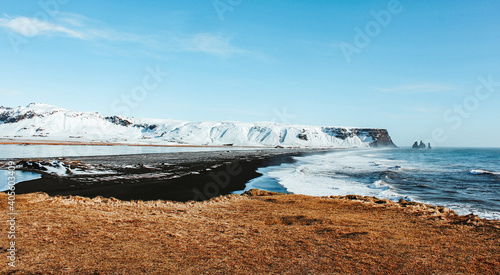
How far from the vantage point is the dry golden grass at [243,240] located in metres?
6.76

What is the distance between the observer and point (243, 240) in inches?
344

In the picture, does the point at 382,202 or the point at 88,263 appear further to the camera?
the point at 382,202

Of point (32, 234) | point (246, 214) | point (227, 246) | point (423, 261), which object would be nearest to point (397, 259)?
point (423, 261)

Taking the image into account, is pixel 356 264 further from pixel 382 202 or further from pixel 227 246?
pixel 382 202

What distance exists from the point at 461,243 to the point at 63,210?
14.3 meters

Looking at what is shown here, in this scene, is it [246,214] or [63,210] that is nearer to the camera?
[63,210]

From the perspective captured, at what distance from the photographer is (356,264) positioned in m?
6.97

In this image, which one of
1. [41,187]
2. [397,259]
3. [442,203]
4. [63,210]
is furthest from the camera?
[41,187]

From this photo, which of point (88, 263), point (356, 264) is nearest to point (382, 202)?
point (356, 264)

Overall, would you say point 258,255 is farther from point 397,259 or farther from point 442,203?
point 442,203

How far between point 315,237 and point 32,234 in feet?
28.7

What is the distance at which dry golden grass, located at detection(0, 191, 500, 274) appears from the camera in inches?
266

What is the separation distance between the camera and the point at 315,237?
9102mm

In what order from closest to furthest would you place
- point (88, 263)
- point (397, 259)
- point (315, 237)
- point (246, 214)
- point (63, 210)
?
1. point (88, 263)
2. point (397, 259)
3. point (315, 237)
4. point (63, 210)
5. point (246, 214)
